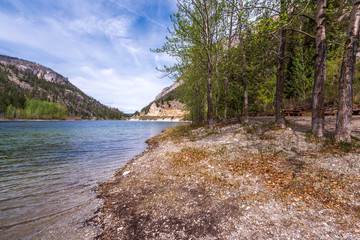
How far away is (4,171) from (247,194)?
1739 centimetres

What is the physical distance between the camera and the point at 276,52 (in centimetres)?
1280

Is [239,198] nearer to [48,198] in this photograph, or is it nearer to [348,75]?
[48,198]

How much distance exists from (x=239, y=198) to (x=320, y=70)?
36.8 feet

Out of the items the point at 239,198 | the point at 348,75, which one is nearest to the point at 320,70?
the point at 348,75

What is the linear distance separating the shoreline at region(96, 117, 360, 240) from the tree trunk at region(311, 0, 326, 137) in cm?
218

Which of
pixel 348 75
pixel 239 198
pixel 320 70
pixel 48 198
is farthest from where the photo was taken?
pixel 320 70

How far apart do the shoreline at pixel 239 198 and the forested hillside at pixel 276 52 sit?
4890 mm

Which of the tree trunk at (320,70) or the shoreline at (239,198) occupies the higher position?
the tree trunk at (320,70)

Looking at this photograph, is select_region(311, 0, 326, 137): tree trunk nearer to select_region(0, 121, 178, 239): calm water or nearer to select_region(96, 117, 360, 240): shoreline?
select_region(96, 117, 360, 240): shoreline

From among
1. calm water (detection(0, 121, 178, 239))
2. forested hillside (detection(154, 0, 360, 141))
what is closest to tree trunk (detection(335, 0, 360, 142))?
forested hillside (detection(154, 0, 360, 141))

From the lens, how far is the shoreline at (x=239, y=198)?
4.02 meters

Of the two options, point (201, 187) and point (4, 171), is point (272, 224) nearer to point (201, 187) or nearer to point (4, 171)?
point (201, 187)

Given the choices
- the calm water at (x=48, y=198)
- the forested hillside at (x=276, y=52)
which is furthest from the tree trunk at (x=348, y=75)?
the calm water at (x=48, y=198)

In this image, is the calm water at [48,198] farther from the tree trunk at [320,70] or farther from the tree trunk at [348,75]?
the tree trunk at [320,70]
